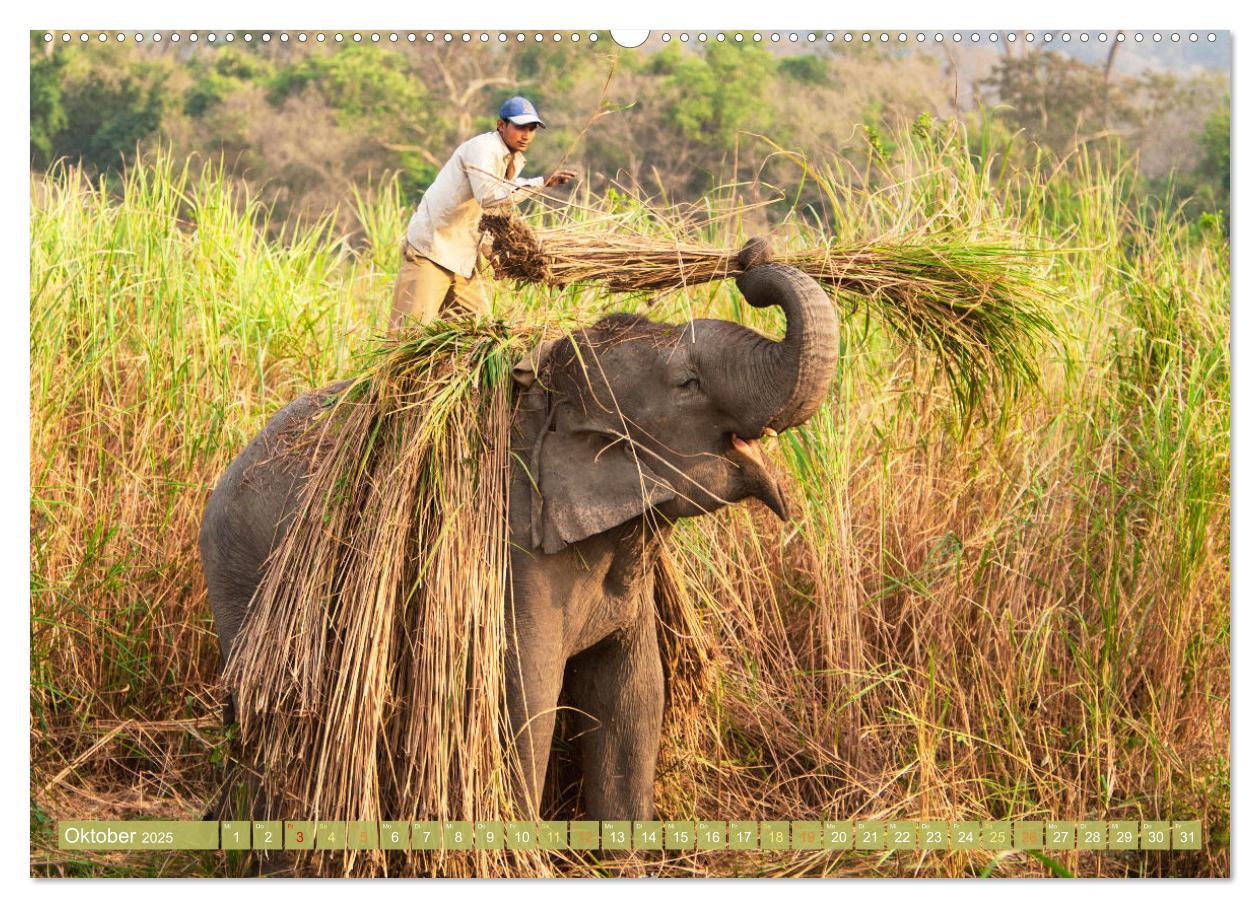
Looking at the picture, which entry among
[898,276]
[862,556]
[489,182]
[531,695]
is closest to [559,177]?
[489,182]

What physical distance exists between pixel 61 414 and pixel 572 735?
8.13 ft

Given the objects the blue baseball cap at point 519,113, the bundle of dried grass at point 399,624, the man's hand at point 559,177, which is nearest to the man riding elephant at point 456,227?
the blue baseball cap at point 519,113

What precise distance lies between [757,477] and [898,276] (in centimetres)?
71

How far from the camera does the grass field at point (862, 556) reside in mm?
4992

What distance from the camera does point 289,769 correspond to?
4.22m

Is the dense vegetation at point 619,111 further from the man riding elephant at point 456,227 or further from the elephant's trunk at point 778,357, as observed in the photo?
the elephant's trunk at point 778,357

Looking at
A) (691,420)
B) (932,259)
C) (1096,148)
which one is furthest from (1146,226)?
(691,420)

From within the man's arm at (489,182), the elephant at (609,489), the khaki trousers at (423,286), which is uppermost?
the man's arm at (489,182)

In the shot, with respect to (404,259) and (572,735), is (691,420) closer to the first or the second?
(572,735)

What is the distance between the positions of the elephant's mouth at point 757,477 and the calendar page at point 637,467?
1 cm

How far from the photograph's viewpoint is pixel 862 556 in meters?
5.61

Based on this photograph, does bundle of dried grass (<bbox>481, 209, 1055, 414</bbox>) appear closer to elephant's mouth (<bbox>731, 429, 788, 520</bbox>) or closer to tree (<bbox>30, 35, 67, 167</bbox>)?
elephant's mouth (<bbox>731, 429, 788, 520</bbox>)

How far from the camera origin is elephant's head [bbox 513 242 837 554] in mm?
3742

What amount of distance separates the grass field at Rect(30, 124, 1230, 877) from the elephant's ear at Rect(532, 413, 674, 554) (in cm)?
45
